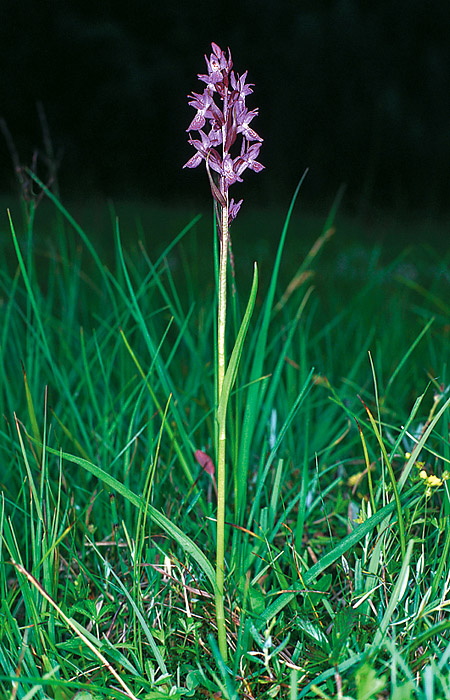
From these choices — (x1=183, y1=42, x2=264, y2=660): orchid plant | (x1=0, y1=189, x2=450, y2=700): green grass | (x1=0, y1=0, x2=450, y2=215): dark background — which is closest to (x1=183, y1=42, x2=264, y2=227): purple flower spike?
(x1=183, y1=42, x2=264, y2=660): orchid plant

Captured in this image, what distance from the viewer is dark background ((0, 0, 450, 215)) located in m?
5.39

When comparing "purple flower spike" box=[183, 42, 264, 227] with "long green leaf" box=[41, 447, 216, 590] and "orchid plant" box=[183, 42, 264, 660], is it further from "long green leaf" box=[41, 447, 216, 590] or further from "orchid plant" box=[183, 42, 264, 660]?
"long green leaf" box=[41, 447, 216, 590]

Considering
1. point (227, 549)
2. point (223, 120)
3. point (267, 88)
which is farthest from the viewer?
point (267, 88)

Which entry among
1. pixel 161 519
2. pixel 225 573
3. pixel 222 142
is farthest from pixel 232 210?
pixel 225 573

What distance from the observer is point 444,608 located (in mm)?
911

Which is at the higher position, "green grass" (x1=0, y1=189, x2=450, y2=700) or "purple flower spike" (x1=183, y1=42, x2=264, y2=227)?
"purple flower spike" (x1=183, y1=42, x2=264, y2=227)

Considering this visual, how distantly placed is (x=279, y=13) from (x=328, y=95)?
858 millimetres

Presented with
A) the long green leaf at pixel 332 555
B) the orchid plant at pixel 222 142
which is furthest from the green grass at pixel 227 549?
the orchid plant at pixel 222 142

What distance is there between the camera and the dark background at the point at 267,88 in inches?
212

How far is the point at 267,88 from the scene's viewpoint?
605 centimetres

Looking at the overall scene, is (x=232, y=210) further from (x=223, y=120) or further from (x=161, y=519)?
(x=161, y=519)

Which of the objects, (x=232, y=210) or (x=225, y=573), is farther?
(x=225, y=573)

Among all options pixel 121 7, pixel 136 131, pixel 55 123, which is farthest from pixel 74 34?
pixel 136 131

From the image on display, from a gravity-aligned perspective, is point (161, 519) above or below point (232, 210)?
below
